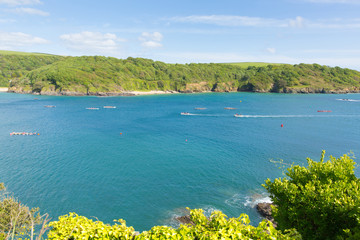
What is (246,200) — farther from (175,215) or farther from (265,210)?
(175,215)

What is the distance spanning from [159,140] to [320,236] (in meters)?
68.6

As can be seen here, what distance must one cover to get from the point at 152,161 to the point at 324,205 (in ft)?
164

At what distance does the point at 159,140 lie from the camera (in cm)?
8581

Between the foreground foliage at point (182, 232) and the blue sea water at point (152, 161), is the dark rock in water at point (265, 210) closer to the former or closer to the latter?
the blue sea water at point (152, 161)

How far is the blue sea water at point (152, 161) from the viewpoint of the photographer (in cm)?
4409

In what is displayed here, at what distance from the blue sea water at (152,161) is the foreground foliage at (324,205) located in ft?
58.4

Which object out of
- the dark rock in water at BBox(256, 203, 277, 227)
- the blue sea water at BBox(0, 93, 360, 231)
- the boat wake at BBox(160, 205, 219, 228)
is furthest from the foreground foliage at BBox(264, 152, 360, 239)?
the boat wake at BBox(160, 205, 219, 228)

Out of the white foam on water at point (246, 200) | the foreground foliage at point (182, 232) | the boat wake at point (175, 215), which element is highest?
the foreground foliage at point (182, 232)

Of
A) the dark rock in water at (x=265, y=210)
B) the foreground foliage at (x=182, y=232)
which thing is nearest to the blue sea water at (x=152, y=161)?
the dark rock in water at (x=265, y=210)

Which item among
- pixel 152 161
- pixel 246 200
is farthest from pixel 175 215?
pixel 152 161

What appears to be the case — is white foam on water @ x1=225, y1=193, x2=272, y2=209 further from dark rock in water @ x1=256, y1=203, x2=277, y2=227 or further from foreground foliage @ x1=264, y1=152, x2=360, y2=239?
foreground foliage @ x1=264, y1=152, x2=360, y2=239

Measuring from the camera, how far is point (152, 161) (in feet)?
214

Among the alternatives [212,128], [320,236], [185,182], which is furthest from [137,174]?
[212,128]

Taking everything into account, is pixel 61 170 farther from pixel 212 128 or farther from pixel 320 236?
pixel 212 128
